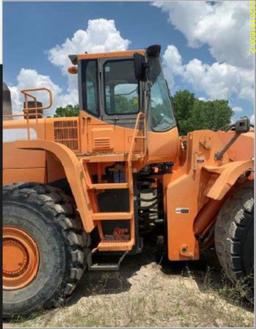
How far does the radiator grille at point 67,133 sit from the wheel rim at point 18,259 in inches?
53.7

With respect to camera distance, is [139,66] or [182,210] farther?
[182,210]

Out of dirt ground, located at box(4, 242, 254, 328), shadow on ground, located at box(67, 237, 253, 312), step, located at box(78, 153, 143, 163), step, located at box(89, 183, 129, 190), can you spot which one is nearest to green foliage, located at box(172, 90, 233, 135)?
shadow on ground, located at box(67, 237, 253, 312)

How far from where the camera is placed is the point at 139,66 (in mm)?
4828

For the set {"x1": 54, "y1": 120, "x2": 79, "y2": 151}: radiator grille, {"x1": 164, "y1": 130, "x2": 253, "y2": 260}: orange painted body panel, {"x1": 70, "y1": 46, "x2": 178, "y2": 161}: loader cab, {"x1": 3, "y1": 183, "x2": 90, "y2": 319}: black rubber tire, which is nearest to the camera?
{"x1": 3, "y1": 183, "x2": 90, "y2": 319}: black rubber tire

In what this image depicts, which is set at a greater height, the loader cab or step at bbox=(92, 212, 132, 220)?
the loader cab

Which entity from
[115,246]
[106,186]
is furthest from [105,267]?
[106,186]

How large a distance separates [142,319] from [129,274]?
113 centimetres

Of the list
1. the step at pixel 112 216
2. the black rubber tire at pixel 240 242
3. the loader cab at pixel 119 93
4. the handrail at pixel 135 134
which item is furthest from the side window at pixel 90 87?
the black rubber tire at pixel 240 242

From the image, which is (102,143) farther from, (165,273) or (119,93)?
Answer: (165,273)

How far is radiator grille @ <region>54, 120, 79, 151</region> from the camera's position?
527 centimetres

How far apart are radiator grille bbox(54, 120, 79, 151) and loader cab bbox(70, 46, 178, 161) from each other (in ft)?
0.83

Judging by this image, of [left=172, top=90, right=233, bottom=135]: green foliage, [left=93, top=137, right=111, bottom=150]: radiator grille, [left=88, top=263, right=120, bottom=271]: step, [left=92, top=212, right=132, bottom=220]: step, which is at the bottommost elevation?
[left=88, top=263, right=120, bottom=271]: step

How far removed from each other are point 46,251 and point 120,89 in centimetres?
223

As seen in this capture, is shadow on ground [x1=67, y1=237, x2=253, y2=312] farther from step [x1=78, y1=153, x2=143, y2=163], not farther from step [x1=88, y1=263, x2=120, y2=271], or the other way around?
step [x1=78, y1=153, x2=143, y2=163]
